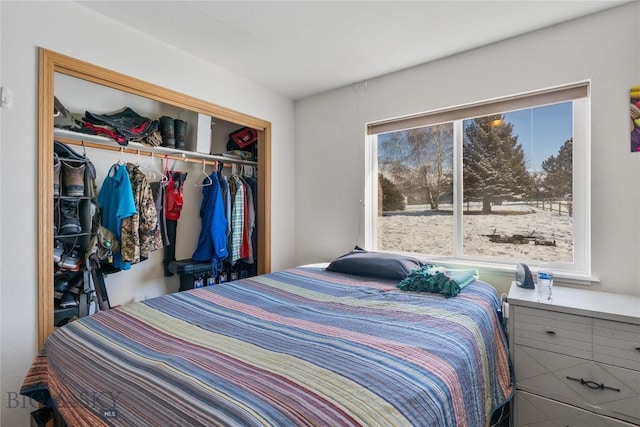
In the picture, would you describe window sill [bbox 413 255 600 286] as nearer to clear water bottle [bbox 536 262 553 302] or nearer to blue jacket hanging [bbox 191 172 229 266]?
clear water bottle [bbox 536 262 553 302]

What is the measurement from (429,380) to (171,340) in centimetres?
92

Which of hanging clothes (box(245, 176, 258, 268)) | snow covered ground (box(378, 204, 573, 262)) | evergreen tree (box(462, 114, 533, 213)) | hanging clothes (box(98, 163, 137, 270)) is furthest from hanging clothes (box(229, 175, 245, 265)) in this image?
evergreen tree (box(462, 114, 533, 213))

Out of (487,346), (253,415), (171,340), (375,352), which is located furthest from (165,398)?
(487,346)

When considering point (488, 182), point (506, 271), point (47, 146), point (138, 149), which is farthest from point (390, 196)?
point (47, 146)

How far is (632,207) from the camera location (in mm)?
1735

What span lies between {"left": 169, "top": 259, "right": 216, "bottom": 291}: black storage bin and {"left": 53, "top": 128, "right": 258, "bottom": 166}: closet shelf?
3.20 feet

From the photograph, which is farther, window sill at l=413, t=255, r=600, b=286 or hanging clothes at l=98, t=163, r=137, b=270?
hanging clothes at l=98, t=163, r=137, b=270

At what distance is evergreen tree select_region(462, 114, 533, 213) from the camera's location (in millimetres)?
2230

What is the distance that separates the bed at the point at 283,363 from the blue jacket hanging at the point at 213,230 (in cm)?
116

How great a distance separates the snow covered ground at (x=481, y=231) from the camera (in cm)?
207

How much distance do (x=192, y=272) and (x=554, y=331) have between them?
8.83ft

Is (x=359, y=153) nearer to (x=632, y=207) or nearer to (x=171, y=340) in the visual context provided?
(x=632, y=207)

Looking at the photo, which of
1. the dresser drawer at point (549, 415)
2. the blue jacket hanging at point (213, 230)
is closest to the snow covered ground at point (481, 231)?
the dresser drawer at point (549, 415)

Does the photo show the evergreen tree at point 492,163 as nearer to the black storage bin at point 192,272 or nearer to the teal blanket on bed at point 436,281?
the teal blanket on bed at point 436,281
